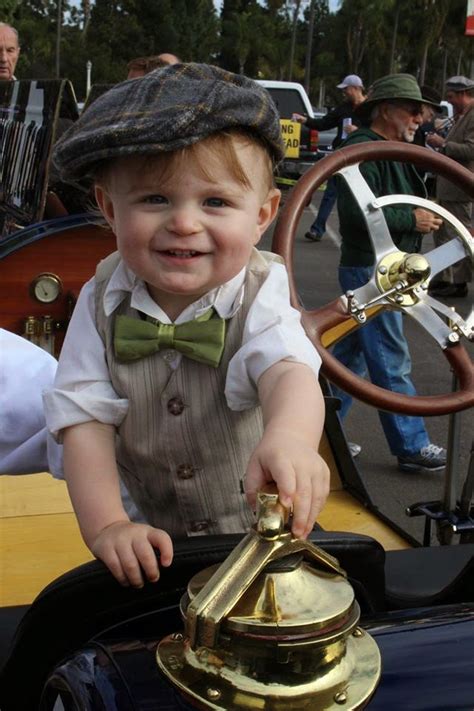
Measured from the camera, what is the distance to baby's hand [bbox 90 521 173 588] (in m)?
1.18

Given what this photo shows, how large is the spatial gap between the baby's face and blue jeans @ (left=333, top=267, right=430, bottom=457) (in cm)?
285

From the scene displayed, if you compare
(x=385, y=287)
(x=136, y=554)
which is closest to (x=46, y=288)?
(x=385, y=287)

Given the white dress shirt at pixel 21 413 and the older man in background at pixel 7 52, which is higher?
the older man in background at pixel 7 52

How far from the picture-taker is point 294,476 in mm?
1087

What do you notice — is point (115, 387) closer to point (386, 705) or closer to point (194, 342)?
point (194, 342)

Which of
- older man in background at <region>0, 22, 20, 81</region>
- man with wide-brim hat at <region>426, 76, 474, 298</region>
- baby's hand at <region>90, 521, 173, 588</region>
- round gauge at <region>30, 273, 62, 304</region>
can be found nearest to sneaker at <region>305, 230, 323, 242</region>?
man with wide-brim hat at <region>426, 76, 474, 298</region>

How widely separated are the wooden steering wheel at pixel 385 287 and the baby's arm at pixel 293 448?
570 mm

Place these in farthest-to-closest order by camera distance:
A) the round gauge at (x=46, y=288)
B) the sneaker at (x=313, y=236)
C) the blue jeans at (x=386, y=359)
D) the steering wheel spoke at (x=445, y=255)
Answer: the sneaker at (x=313, y=236) → the blue jeans at (x=386, y=359) → the round gauge at (x=46, y=288) → the steering wheel spoke at (x=445, y=255)

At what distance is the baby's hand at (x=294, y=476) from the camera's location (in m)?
1.07

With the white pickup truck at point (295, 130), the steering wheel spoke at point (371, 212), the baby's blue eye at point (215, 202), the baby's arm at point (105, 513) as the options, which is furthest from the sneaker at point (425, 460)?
the white pickup truck at point (295, 130)

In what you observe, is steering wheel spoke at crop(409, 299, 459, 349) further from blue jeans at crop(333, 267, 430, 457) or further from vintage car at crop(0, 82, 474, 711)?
blue jeans at crop(333, 267, 430, 457)

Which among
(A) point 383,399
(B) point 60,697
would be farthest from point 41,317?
(B) point 60,697

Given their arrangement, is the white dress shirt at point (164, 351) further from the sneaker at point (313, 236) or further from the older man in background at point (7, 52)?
the sneaker at point (313, 236)

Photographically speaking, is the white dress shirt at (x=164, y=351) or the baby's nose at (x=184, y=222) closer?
the baby's nose at (x=184, y=222)
